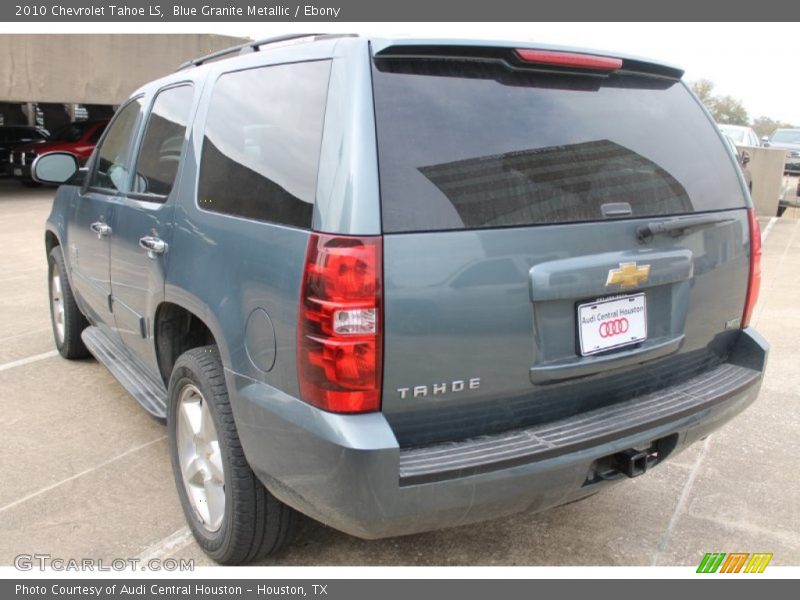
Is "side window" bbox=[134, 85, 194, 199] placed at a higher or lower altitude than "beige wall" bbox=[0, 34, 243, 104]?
lower

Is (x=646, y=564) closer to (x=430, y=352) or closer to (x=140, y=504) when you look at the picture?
(x=430, y=352)

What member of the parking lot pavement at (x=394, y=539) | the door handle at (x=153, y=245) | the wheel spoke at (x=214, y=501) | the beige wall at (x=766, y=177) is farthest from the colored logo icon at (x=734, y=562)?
the beige wall at (x=766, y=177)

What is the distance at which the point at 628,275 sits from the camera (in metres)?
2.48

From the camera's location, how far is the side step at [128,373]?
3.45m

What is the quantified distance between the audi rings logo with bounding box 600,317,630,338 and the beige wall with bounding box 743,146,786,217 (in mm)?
13322

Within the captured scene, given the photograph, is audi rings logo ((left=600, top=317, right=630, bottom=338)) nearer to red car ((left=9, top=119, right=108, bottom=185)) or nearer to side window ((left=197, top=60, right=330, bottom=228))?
side window ((left=197, top=60, right=330, bottom=228))

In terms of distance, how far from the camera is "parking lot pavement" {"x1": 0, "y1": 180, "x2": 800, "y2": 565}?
2.96m

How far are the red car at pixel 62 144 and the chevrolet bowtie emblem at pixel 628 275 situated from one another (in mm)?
15948

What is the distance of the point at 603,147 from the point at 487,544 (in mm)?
1674

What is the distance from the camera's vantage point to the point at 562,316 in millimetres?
2377

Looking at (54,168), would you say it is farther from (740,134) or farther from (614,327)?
(740,134)

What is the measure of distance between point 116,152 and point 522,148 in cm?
271

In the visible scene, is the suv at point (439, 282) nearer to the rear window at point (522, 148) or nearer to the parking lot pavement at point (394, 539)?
the rear window at point (522, 148)

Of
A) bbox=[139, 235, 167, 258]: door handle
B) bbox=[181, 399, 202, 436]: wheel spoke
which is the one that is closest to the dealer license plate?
bbox=[181, 399, 202, 436]: wheel spoke
